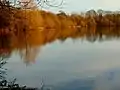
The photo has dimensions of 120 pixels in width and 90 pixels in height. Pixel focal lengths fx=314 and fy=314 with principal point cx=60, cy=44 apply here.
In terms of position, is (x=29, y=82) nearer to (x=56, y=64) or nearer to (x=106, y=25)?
(x=56, y=64)

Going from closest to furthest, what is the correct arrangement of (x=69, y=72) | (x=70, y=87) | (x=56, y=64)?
(x=70, y=87)
(x=69, y=72)
(x=56, y=64)

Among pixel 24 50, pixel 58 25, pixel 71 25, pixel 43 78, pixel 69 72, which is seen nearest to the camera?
pixel 43 78

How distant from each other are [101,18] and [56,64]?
28262 millimetres

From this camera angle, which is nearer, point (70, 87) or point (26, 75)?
point (70, 87)

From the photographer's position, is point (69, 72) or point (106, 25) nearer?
point (69, 72)

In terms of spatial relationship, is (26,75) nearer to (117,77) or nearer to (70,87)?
(70,87)

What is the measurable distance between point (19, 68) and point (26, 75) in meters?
1.00

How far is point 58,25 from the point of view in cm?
3197

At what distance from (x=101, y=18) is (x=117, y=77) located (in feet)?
98.8

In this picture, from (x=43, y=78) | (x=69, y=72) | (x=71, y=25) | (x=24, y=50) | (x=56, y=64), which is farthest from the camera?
(x=71, y=25)

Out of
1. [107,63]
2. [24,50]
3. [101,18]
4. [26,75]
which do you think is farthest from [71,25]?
[26,75]

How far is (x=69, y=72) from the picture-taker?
856cm

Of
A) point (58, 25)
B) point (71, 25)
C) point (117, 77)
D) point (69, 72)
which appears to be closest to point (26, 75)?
point (69, 72)

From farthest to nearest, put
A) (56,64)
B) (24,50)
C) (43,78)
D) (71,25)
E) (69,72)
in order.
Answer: (71,25) < (24,50) < (56,64) < (69,72) < (43,78)
